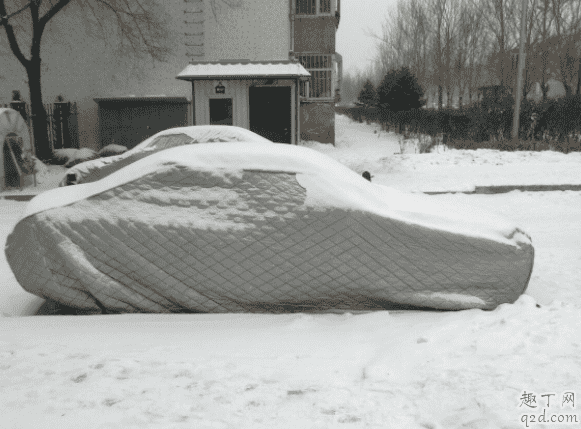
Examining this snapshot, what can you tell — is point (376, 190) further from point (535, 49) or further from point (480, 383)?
point (535, 49)

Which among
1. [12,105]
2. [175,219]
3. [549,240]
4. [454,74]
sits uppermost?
[454,74]

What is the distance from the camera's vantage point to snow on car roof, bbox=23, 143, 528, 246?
3.93 metres

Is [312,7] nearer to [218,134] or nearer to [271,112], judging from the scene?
[271,112]

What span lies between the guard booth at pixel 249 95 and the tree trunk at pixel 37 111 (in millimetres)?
4040

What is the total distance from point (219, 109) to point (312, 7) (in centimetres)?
837

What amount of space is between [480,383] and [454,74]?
106 feet

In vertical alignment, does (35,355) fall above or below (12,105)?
below

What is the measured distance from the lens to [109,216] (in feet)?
13.0

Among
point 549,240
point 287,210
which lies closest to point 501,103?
point 549,240

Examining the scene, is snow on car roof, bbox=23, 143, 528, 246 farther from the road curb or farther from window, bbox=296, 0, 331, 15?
window, bbox=296, 0, 331, 15

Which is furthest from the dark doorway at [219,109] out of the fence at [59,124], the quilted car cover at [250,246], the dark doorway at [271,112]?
the quilted car cover at [250,246]

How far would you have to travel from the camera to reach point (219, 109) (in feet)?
49.1

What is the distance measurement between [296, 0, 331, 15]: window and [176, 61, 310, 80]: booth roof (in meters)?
6.90

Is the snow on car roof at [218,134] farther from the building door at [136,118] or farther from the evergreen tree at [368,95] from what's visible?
the evergreen tree at [368,95]
